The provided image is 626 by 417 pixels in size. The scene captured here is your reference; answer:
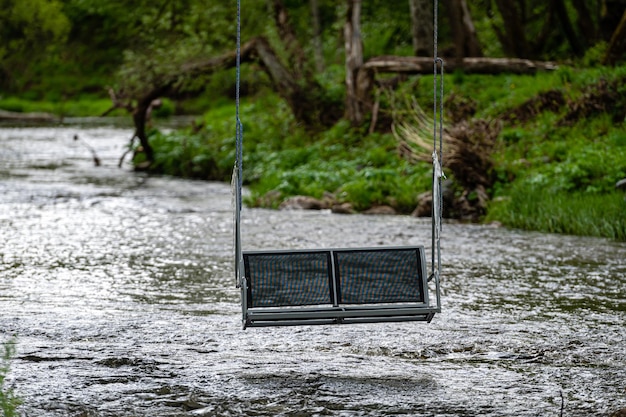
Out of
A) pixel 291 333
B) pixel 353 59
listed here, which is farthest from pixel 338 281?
pixel 353 59

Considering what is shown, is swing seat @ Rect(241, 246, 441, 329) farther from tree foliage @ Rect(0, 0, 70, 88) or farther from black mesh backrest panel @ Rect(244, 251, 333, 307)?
tree foliage @ Rect(0, 0, 70, 88)

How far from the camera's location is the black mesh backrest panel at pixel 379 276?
7375mm

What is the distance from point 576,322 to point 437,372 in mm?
2254

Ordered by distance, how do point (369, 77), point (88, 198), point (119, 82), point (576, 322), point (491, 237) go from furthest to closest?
1. point (119, 82)
2. point (369, 77)
3. point (88, 198)
4. point (491, 237)
5. point (576, 322)

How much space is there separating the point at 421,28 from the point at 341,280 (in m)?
18.3

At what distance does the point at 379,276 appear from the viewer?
7484 mm

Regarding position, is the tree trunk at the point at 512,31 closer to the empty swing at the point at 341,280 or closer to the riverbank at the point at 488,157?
the riverbank at the point at 488,157

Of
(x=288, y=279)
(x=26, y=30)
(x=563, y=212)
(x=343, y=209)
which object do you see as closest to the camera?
(x=288, y=279)

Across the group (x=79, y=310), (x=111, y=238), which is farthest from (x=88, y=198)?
(x=79, y=310)

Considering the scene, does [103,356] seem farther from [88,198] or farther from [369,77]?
[369,77]

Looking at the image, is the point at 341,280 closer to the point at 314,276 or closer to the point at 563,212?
the point at 314,276

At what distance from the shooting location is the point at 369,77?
23.3 m

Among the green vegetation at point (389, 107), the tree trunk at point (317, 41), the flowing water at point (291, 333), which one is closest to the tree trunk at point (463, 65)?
the green vegetation at point (389, 107)

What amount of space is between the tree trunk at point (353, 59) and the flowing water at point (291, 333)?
7405 millimetres
